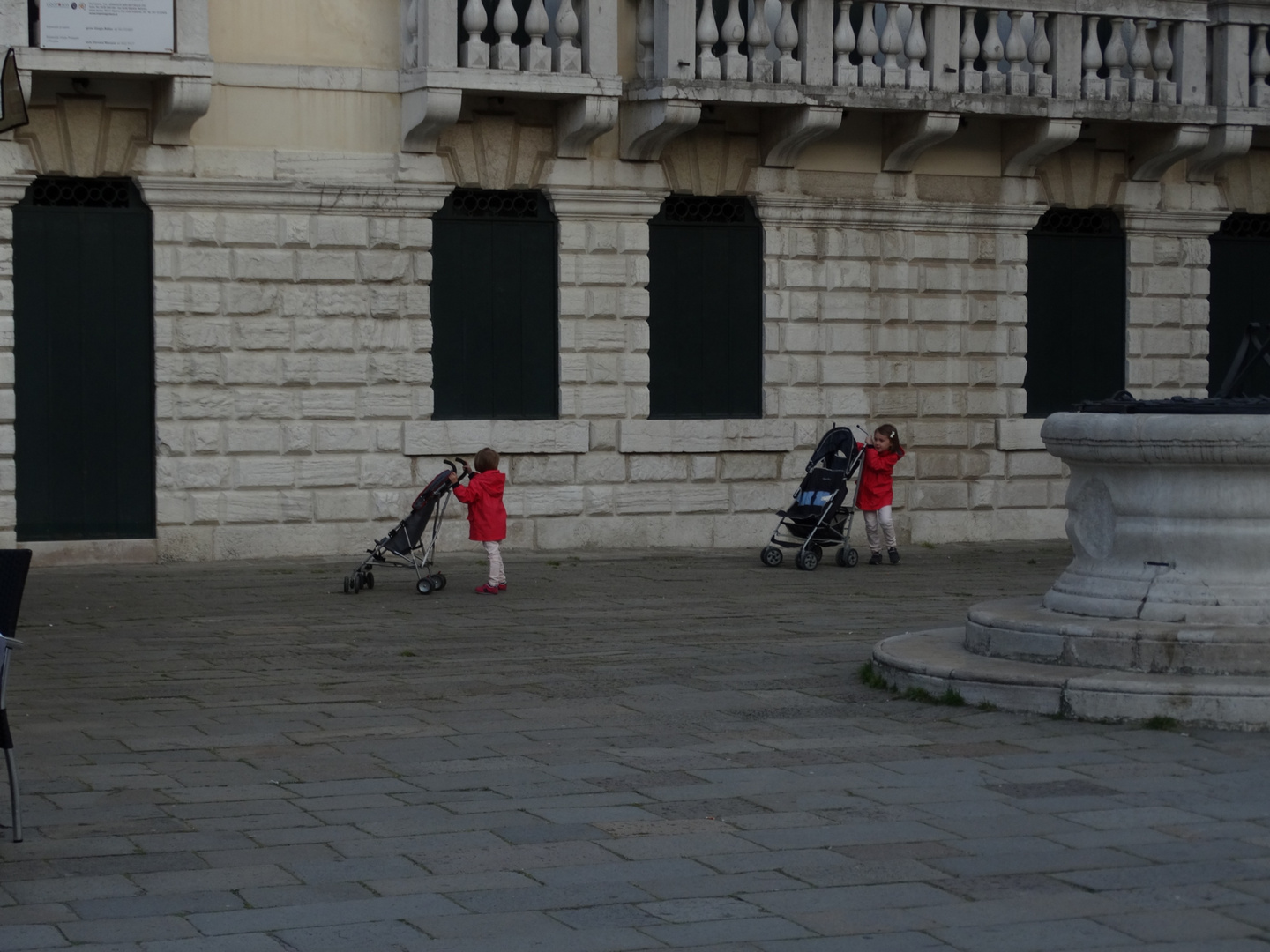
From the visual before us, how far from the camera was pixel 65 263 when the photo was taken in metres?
17.7

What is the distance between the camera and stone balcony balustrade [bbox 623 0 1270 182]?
62.7 feet

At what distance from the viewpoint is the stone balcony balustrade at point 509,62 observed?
59.6 ft

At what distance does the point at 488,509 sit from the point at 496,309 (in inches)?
149

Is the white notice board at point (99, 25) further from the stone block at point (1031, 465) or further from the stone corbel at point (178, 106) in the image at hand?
the stone block at point (1031, 465)

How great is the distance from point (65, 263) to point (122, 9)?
2285 mm

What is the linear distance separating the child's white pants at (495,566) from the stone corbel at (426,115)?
14.6 feet

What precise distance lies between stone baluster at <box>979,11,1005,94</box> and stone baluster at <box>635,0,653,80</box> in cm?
351

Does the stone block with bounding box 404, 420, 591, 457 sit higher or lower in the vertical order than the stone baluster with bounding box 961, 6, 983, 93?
lower

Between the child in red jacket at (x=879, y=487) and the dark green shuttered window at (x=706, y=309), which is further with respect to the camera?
the dark green shuttered window at (x=706, y=309)

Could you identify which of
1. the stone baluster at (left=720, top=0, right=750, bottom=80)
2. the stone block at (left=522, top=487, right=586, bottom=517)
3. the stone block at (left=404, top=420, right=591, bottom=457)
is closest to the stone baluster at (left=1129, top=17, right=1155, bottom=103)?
the stone baluster at (left=720, top=0, right=750, bottom=80)

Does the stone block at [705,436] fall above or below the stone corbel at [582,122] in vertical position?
below

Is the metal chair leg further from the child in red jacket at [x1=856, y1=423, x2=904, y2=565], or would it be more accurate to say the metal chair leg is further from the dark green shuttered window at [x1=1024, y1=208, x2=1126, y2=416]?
the dark green shuttered window at [x1=1024, y1=208, x2=1126, y2=416]

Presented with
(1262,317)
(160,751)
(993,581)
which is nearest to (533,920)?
(160,751)

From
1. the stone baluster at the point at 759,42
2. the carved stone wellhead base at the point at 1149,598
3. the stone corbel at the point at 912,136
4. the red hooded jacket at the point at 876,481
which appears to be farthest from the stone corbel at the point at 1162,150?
the carved stone wellhead base at the point at 1149,598
